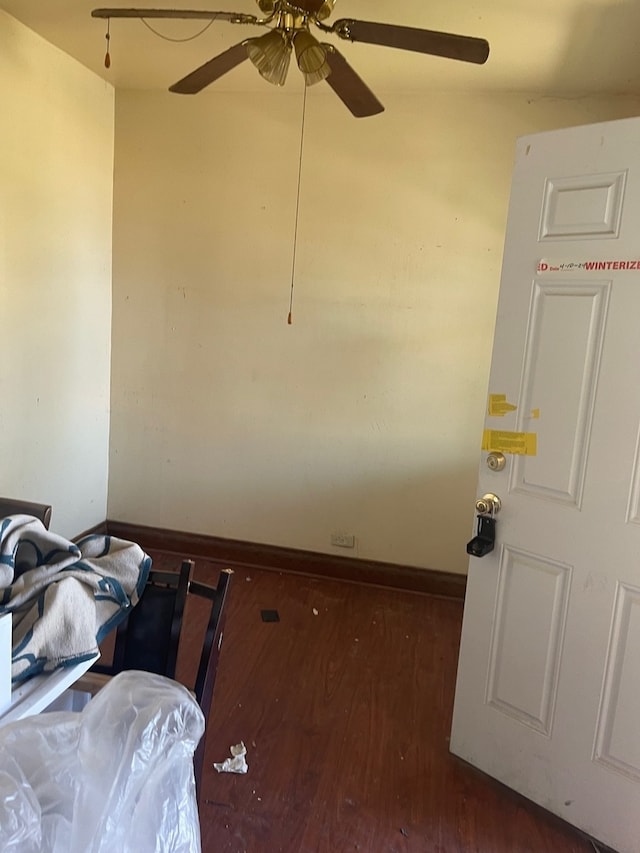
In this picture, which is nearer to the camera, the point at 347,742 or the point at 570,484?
the point at 570,484

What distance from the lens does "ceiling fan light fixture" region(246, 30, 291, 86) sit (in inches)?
70.3

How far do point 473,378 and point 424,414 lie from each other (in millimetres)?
328

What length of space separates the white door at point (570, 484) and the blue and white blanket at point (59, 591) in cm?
119

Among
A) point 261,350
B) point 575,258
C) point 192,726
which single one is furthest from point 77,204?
point 192,726

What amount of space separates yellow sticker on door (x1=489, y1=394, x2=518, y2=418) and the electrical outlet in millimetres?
1765

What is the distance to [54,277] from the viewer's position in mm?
3090

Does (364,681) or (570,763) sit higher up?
(570,763)

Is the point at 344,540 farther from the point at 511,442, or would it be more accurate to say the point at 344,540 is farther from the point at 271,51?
the point at 271,51

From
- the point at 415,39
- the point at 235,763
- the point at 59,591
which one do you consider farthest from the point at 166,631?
the point at 415,39

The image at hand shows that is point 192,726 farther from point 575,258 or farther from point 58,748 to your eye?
point 575,258

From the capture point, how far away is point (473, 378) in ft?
10.6

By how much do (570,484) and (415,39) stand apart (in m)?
1.41

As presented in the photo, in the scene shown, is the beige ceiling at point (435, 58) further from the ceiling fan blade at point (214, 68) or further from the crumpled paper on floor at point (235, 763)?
the crumpled paper on floor at point (235, 763)

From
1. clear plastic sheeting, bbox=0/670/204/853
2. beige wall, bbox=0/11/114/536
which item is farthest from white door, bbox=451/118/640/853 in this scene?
beige wall, bbox=0/11/114/536
